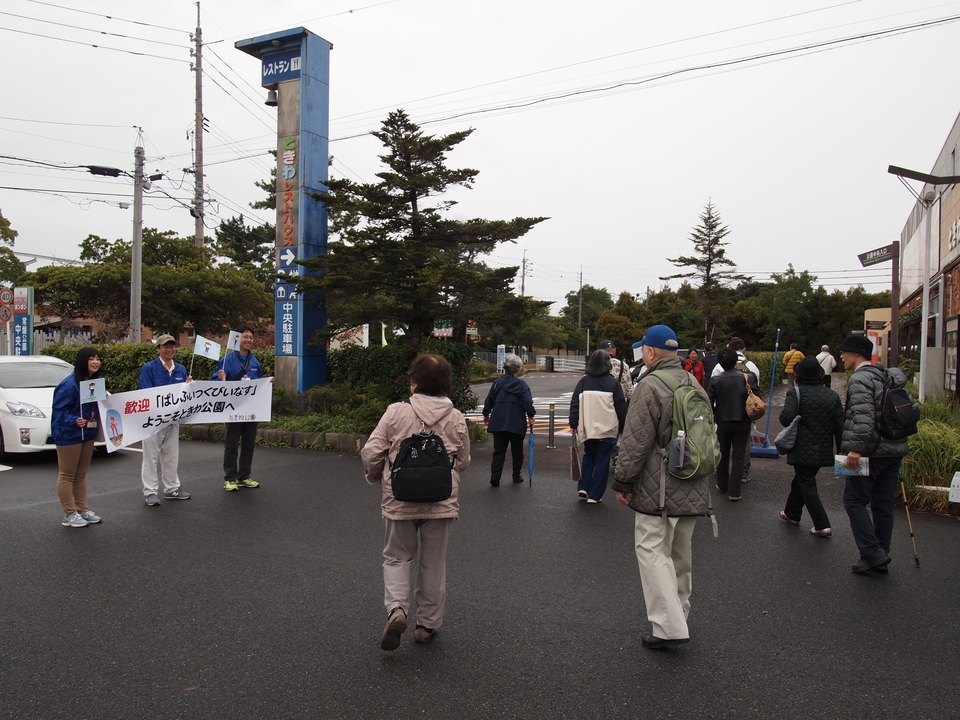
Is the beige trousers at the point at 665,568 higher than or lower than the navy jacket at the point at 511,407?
lower

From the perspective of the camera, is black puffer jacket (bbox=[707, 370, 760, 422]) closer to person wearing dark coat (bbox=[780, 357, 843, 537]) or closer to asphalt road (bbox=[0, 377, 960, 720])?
asphalt road (bbox=[0, 377, 960, 720])

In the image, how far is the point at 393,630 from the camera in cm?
364

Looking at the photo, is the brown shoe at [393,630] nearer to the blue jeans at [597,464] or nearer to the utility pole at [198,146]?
the blue jeans at [597,464]

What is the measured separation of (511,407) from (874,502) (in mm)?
4100

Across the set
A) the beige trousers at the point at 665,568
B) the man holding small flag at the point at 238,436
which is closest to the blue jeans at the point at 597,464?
the beige trousers at the point at 665,568

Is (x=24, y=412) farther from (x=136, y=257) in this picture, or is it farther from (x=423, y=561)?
(x=136, y=257)

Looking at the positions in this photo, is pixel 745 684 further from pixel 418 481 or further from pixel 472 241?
pixel 472 241

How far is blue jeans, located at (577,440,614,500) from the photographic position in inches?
292

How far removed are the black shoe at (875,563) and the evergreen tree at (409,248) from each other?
24.7 feet

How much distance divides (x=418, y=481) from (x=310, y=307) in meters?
9.91

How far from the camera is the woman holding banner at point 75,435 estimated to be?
620 cm

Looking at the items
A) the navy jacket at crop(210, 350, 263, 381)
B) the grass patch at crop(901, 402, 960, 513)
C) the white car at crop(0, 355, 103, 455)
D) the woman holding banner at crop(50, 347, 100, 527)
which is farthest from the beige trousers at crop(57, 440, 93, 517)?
the grass patch at crop(901, 402, 960, 513)

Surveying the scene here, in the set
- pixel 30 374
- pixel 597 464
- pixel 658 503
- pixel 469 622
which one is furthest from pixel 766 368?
pixel 469 622

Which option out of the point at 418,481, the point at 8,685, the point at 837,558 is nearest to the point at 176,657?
the point at 8,685
